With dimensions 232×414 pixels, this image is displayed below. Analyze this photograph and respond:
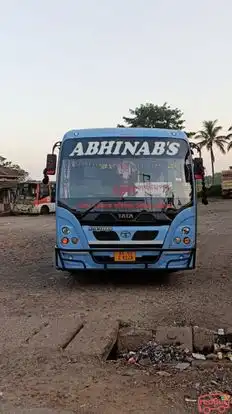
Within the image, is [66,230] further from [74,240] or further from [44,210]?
[44,210]

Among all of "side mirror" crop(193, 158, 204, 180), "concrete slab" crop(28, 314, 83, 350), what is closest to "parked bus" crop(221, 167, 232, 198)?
"side mirror" crop(193, 158, 204, 180)

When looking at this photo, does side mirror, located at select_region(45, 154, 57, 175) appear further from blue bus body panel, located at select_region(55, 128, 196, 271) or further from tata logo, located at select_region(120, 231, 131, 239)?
tata logo, located at select_region(120, 231, 131, 239)

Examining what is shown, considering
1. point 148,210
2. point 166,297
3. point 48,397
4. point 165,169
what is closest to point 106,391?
point 48,397

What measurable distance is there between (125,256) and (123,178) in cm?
148

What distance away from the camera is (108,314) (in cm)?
764

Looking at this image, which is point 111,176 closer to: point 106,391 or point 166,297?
point 166,297

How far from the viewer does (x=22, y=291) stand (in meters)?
9.58

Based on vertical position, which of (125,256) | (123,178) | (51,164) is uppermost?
(51,164)

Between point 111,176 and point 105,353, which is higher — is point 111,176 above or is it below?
above

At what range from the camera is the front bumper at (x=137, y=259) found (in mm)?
9289

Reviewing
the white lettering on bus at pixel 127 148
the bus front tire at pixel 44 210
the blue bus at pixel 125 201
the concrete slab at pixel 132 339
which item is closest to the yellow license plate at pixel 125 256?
the blue bus at pixel 125 201

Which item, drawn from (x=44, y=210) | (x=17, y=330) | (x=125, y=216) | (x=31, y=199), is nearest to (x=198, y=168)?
(x=125, y=216)

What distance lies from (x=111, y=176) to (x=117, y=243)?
1.30 metres

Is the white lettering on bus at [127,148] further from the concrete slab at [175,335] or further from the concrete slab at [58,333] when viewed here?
the concrete slab at [175,335]
